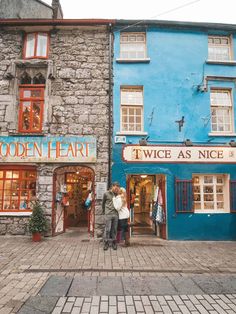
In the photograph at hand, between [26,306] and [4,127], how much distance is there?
735 cm

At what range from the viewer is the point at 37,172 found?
9.22m

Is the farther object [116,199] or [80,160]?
[80,160]

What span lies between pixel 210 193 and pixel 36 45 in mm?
9914

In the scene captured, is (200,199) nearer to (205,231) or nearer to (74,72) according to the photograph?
(205,231)

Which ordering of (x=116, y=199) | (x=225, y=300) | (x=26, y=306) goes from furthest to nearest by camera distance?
(x=116, y=199)
(x=225, y=300)
(x=26, y=306)

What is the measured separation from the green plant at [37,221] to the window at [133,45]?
731 cm

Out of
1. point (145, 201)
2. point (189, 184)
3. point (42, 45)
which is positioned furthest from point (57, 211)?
point (42, 45)

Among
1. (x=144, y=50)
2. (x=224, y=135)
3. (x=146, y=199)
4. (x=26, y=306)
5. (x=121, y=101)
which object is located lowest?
(x=26, y=306)

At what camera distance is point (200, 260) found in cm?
647

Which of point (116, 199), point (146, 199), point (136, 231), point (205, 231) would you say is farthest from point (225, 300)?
point (146, 199)

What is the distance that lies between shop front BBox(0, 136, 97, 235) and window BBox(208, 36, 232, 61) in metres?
6.74

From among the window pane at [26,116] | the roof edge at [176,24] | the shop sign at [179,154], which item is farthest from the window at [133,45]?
the window pane at [26,116]

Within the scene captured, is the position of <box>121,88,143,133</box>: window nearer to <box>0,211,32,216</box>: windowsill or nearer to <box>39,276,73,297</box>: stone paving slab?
<box>0,211,32,216</box>: windowsill

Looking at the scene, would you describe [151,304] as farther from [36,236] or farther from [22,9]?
[22,9]
